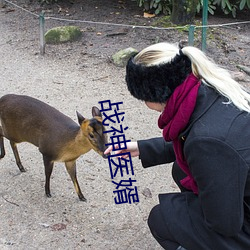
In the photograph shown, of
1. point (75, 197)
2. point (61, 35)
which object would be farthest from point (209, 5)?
point (75, 197)

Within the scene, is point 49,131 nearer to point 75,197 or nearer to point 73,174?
point 73,174

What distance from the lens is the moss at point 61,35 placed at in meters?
6.61

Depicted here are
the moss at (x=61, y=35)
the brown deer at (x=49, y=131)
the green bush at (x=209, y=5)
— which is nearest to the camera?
the brown deer at (x=49, y=131)

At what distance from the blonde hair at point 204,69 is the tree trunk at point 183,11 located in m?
4.92

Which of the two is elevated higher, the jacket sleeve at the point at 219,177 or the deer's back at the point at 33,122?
the jacket sleeve at the point at 219,177

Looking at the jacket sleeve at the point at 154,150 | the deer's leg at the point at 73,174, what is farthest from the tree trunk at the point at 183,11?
the jacket sleeve at the point at 154,150

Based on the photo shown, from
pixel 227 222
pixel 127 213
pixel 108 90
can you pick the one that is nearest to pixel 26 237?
pixel 127 213

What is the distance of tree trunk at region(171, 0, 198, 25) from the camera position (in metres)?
6.84

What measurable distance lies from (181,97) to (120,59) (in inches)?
156

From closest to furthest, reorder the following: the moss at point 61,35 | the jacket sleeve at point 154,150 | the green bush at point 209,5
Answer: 1. the jacket sleeve at point 154,150
2. the moss at point 61,35
3. the green bush at point 209,5

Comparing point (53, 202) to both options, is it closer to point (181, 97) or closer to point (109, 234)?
point (109, 234)

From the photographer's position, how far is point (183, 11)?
6.85 metres

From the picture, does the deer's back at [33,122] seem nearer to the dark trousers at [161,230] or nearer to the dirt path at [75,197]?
the dirt path at [75,197]

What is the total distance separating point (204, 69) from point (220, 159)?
38 cm
